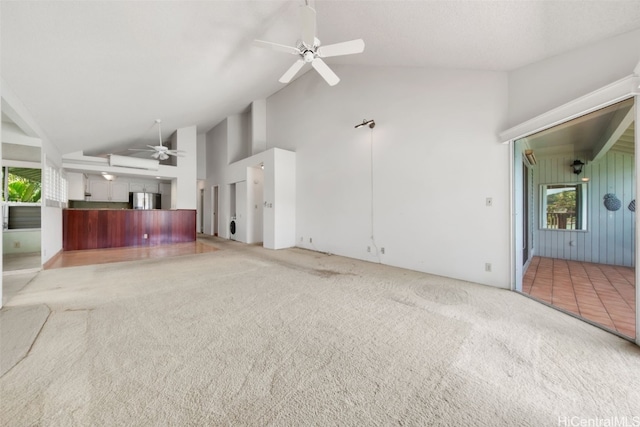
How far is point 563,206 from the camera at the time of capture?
511 centimetres

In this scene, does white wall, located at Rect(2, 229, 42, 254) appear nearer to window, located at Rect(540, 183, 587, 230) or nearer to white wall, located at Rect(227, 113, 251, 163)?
white wall, located at Rect(227, 113, 251, 163)

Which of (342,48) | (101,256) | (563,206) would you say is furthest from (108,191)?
(563,206)

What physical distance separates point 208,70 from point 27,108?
255 cm

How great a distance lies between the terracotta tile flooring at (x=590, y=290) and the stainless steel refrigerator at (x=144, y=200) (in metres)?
10.8

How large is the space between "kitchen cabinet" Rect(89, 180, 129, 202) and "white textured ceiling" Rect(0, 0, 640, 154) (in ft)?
12.4

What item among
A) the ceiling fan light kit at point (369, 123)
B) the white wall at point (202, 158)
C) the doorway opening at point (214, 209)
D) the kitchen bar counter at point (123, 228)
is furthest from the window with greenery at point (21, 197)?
the ceiling fan light kit at point (369, 123)

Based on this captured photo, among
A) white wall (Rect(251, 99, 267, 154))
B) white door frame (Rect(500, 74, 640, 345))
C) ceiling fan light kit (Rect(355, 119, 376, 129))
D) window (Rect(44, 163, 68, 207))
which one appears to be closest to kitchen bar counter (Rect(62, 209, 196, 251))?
window (Rect(44, 163, 68, 207))

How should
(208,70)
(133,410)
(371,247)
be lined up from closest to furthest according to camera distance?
(133,410), (208,70), (371,247)

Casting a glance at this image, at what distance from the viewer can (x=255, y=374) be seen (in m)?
1.54

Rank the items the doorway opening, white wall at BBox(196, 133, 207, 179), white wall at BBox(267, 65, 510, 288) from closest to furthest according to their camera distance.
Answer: white wall at BBox(267, 65, 510, 288)
the doorway opening
white wall at BBox(196, 133, 207, 179)

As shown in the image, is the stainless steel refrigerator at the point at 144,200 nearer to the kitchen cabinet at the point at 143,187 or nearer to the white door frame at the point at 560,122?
the kitchen cabinet at the point at 143,187

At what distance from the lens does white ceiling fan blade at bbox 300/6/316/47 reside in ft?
8.30

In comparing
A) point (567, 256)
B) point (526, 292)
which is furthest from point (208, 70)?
point (567, 256)

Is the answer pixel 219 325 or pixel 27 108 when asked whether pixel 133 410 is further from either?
pixel 27 108
